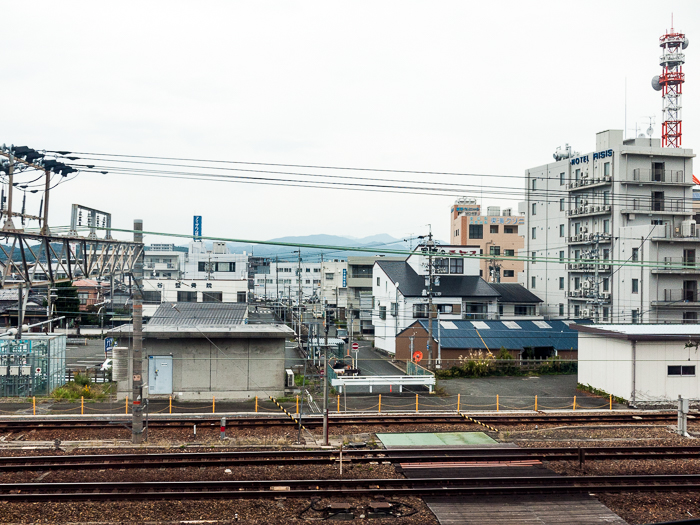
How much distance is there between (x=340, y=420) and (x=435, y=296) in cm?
1768

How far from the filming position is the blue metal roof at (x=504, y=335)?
89.8 ft

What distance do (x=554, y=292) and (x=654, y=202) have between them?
958cm

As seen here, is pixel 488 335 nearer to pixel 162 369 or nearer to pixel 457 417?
pixel 457 417

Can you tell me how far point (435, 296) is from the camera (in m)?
32.7

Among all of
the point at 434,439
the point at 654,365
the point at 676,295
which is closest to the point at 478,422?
the point at 434,439

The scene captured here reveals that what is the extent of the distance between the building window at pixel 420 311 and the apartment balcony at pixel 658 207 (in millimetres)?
13630

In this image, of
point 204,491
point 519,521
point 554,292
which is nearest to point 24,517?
point 204,491

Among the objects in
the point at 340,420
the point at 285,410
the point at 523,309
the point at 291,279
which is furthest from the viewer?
the point at 291,279

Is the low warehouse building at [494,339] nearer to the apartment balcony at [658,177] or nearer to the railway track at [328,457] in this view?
the apartment balcony at [658,177]

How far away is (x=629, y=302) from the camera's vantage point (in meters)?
32.1

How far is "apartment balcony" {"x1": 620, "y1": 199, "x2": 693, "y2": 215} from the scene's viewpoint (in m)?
33.3

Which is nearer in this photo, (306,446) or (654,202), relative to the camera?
(306,446)

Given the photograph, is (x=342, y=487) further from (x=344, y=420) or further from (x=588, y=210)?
(x=588, y=210)

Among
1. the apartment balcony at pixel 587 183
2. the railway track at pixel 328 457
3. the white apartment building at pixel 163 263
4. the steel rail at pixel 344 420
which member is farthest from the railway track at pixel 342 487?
the white apartment building at pixel 163 263
